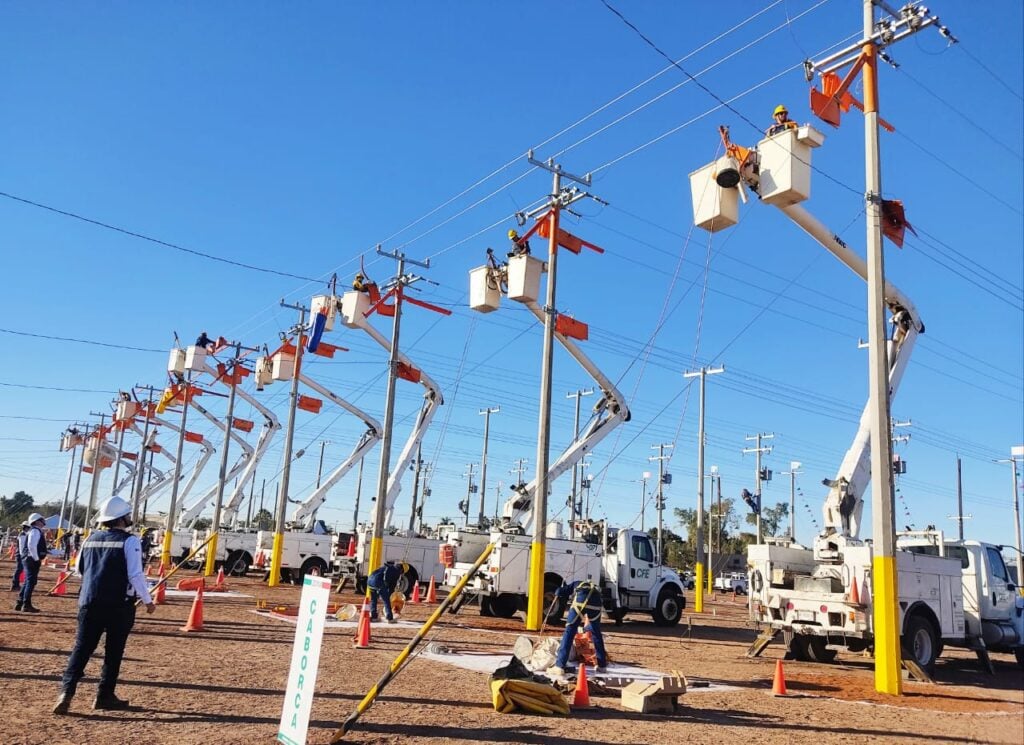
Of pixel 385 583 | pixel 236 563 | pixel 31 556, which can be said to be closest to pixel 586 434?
pixel 385 583

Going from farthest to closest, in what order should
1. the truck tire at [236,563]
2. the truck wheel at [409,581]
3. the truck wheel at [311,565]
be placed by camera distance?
the truck tire at [236,563], the truck wheel at [311,565], the truck wheel at [409,581]

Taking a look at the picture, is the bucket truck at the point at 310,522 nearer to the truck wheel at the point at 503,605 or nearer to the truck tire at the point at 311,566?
the truck tire at the point at 311,566

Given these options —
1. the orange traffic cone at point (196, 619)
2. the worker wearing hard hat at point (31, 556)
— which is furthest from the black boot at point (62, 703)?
the worker wearing hard hat at point (31, 556)

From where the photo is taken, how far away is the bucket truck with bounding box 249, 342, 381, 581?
3169cm

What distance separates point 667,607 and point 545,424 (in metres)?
7.11

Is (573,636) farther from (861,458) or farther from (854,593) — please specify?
A: (861,458)

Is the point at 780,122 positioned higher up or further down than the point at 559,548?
higher up

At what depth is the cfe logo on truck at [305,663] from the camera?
5.72 metres

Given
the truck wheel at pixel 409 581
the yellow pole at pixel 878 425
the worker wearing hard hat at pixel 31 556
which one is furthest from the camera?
the truck wheel at pixel 409 581

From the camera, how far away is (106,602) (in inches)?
293

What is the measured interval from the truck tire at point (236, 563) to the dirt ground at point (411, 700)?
67.3 ft

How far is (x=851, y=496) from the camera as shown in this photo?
14.4 metres

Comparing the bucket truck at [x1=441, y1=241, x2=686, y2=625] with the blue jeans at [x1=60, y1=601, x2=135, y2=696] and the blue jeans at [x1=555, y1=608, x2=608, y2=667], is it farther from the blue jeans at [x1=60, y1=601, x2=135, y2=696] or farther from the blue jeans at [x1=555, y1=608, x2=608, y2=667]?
the blue jeans at [x1=60, y1=601, x2=135, y2=696]

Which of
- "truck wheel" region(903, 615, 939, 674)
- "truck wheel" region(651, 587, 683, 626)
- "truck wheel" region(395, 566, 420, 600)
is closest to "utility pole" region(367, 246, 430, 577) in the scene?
"truck wheel" region(395, 566, 420, 600)
